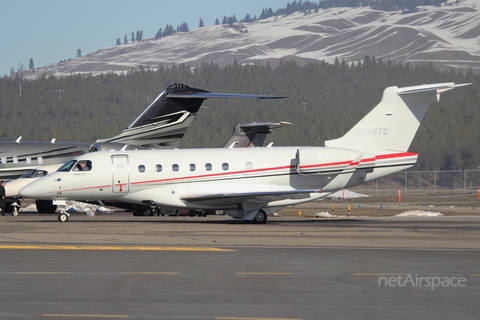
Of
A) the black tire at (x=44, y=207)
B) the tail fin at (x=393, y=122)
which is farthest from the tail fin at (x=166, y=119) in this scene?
the tail fin at (x=393, y=122)

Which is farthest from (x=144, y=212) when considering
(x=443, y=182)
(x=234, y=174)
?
(x=443, y=182)

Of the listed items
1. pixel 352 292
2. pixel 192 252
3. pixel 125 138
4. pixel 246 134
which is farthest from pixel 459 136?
pixel 352 292

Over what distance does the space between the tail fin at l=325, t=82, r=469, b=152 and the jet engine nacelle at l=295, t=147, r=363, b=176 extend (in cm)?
128

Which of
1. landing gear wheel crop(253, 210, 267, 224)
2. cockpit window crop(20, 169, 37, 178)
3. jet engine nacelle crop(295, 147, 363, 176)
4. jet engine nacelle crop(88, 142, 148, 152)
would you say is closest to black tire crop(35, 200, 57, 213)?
cockpit window crop(20, 169, 37, 178)

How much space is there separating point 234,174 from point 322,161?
3386mm

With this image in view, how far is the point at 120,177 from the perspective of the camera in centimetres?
3028

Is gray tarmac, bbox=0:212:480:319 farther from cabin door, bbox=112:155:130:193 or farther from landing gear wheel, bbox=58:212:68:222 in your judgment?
landing gear wheel, bbox=58:212:68:222

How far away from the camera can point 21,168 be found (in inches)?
1576

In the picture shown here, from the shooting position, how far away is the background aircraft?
131ft

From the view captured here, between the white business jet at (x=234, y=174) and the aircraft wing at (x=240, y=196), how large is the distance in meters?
0.04

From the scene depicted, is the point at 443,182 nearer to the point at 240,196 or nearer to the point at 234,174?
the point at 234,174

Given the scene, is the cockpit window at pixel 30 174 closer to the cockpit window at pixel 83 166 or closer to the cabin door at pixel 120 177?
the cockpit window at pixel 83 166

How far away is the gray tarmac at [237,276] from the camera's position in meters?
11.1

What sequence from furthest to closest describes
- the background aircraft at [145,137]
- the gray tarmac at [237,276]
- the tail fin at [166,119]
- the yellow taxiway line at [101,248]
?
the tail fin at [166,119]
the background aircraft at [145,137]
the yellow taxiway line at [101,248]
the gray tarmac at [237,276]
